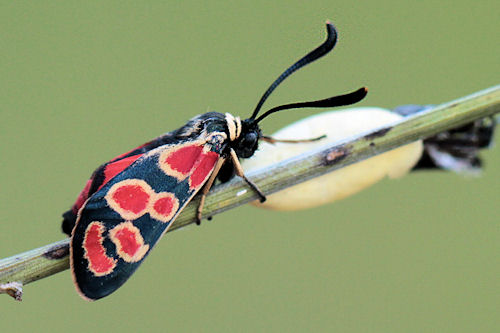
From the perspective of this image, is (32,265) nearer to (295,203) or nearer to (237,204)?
(237,204)

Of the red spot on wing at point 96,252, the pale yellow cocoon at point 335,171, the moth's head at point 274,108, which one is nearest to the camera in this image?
the red spot on wing at point 96,252

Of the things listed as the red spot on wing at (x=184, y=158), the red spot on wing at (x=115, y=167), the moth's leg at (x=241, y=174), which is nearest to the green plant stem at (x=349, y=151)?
the moth's leg at (x=241, y=174)

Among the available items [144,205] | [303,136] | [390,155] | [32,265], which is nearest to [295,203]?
[303,136]

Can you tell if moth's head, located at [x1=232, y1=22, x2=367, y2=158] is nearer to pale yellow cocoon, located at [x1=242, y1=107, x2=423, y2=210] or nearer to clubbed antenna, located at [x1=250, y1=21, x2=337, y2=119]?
clubbed antenna, located at [x1=250, y1=21, x2=337, y2=119]

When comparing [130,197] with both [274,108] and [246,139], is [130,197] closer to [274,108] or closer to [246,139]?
[246,139]

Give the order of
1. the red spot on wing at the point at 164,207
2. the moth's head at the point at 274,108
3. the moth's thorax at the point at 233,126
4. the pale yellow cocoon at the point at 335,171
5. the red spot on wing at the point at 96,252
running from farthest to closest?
the pale yellow cocoon at the point at 335,171
the moth's thorax at the point at 233,126
the moth's head at the point at 274,108
the red spot on wing at the point at 164,207
the red spot on wing at the point at 96,252

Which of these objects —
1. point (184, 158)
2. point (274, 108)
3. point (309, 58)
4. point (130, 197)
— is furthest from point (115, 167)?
point (309, 58)

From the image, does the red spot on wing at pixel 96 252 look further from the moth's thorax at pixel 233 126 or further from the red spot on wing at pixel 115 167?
the moth's thorax at pixel 233 126
